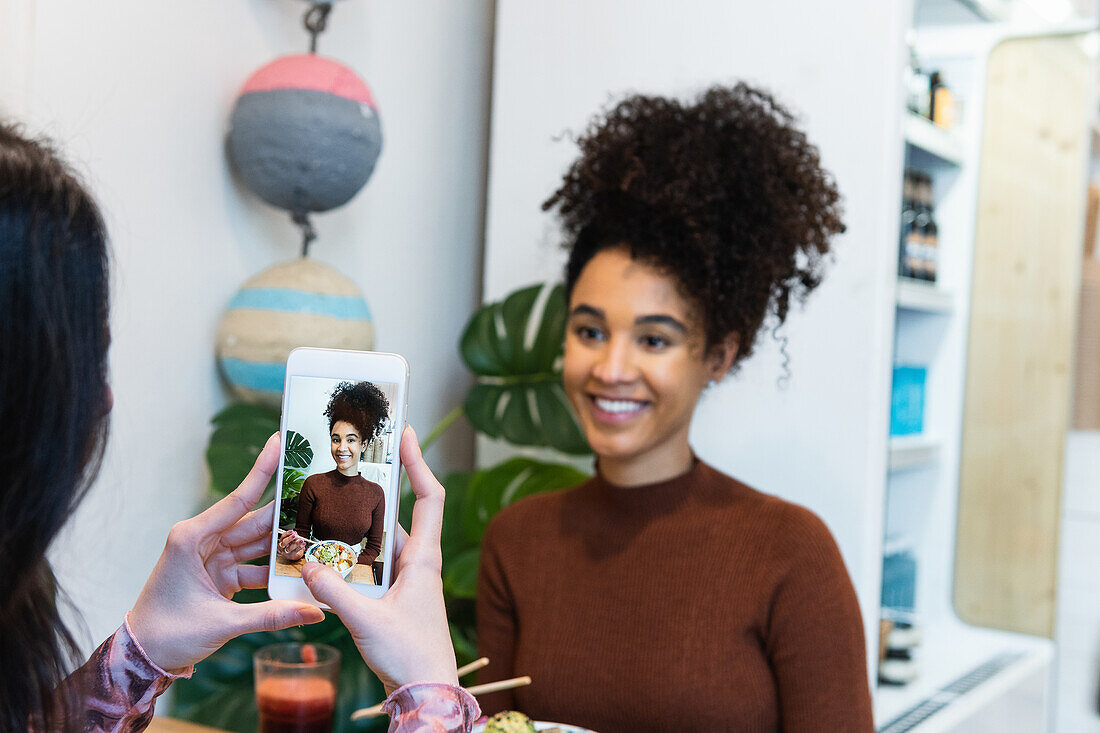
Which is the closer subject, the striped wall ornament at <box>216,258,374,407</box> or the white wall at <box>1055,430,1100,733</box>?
the striped wall ornament at <box>216,258,374,407</box>

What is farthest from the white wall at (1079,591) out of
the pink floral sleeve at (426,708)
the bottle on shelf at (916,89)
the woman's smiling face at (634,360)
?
the pink floral sleeve at (426,708)

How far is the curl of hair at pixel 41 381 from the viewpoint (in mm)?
453

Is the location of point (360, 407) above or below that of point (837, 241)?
below

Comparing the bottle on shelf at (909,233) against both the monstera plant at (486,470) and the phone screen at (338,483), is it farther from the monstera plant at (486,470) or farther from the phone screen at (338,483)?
the phone screen at (338,483)

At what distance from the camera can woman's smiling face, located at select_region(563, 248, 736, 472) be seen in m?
1.08

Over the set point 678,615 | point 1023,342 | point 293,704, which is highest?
point 1023,342

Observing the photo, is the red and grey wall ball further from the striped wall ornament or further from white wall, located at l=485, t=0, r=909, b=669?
white wall, located at l=485, t=0, r=909, b=669

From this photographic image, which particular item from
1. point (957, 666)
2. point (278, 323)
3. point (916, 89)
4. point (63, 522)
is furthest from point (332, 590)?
point (957, 666)

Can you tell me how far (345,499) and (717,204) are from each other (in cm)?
78

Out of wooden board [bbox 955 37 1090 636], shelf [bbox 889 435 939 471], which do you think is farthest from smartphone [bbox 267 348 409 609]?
wooden board [bbox 955 37 1090 636]

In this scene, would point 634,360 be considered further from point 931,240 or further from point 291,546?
point 931,240

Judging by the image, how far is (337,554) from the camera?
475mm

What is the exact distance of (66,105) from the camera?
1046 mm

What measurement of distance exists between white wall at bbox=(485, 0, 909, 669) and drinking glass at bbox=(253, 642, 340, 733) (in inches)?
24.2
